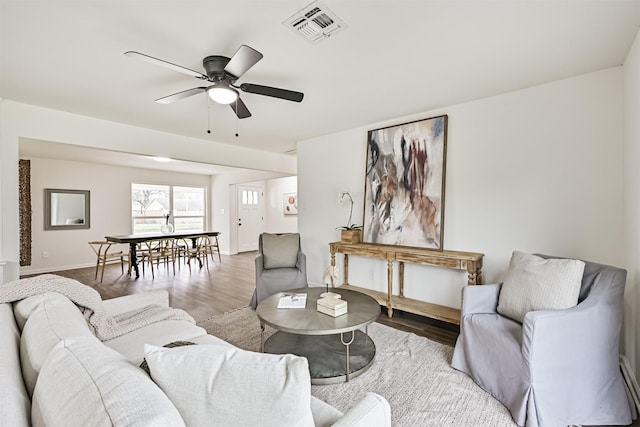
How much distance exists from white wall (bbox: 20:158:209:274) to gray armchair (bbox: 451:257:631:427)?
7.70 m

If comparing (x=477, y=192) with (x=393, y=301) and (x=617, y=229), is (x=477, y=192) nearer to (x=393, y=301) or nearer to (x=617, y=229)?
(x=617, y=229)

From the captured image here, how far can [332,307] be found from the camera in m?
2.21

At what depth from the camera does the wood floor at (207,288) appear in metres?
3.15

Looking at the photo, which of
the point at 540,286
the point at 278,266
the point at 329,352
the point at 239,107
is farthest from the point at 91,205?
the point at 540,286

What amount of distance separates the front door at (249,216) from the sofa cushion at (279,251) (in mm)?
4614

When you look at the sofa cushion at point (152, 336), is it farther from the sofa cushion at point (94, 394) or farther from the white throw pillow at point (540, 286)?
the white throw pillow at point (540, 286)

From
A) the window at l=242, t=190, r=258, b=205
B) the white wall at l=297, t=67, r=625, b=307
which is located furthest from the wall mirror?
the white wall at l=297, t=67, r=625, b=307

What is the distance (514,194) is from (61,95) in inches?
175

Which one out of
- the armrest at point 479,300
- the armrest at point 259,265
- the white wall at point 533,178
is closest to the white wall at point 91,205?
the armrest at point 259,265

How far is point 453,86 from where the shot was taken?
2725 mm

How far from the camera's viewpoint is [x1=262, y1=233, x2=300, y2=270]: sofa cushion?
382cm

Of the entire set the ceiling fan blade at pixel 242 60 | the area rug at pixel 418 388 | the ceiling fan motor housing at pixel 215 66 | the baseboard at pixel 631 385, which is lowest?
the area rug at pixel 418 388

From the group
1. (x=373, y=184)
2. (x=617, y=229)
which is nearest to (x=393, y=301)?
(x=373, y=184)

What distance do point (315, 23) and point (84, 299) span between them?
2.18 metres
